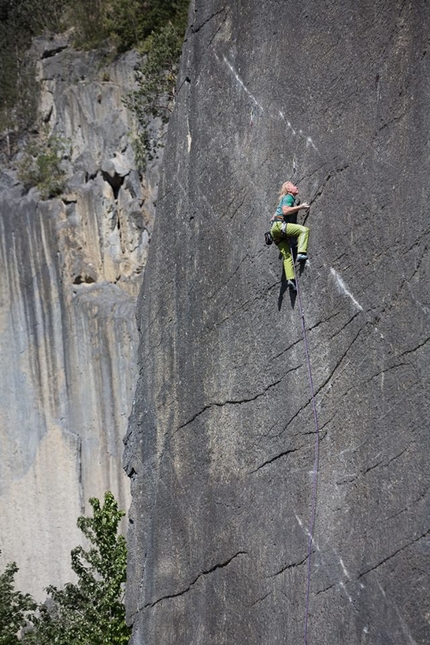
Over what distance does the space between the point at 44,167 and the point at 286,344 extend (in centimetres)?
903

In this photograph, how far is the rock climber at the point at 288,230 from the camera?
7.75 m

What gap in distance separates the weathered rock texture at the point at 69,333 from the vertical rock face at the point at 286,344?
15.7 feet

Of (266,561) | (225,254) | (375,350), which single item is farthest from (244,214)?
(266,561)

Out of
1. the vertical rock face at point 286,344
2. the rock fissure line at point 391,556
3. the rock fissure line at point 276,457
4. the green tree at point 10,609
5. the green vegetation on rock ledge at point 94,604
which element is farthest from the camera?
the green tree at point 10,609

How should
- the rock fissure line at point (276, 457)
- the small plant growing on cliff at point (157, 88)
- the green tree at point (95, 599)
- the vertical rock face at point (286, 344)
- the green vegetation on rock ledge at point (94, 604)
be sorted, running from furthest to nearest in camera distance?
the small plant growing on cliff at point (157, 88)
the green tree at point (95, 599)
the green vegetation on rock ledge at point (94, 604)
the rock fissure line at point (276, 457)
the vertical rock face at point (286, 344)

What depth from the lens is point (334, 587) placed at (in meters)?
7.42

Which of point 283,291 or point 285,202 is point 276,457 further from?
point 285,202

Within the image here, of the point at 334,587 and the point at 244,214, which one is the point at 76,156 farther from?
the point at 334,587

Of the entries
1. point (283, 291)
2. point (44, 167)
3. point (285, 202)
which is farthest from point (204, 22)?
point (44, 167)

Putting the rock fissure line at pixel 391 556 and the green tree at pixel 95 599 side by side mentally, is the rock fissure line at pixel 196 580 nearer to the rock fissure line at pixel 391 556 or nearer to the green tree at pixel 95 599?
the rock fissure line at pixel 391 556

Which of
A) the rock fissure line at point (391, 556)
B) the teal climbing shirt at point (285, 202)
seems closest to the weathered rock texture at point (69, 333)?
the teal climbing shirt at point (285, 202)

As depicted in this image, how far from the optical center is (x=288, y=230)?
780cm

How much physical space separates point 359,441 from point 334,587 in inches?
43.4

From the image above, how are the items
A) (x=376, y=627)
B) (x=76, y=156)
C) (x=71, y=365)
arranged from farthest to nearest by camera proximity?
(x=76, y=156), (x=71, y=365), (x=376, y=627)
